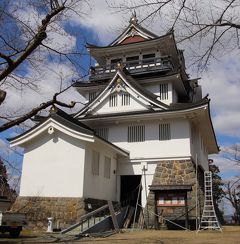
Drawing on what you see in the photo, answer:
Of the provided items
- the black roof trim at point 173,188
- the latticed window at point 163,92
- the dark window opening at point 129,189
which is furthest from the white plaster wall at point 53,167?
the latticed window at point 163,92

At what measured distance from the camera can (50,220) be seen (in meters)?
13.8

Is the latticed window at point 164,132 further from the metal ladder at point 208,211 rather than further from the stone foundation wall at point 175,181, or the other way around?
the metal ladder at point 208,211

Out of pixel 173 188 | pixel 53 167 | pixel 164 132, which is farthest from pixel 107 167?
pixel 173 188

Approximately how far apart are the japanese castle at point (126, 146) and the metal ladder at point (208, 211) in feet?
1.55

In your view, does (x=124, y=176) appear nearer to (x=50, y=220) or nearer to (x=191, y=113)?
(x=191, y=113)

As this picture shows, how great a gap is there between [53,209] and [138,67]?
12199 millimetres

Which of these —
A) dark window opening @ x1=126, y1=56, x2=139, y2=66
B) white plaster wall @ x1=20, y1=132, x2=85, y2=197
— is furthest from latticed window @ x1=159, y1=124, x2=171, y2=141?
dark window opening @ x1=126, y1=56, x2=139, y2=66

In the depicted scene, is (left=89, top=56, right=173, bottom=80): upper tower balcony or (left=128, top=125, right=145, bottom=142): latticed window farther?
(left=89, top=56, right=173, bottom=80): upper tower balcony

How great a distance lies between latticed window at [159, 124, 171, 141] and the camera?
1892cm

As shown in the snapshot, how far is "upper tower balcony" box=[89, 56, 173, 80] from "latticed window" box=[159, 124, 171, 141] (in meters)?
4.89

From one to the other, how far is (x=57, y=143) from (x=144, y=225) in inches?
241

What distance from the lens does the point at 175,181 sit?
18.0 m

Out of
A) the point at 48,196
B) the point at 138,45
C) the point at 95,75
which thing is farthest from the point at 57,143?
the point at 138,45

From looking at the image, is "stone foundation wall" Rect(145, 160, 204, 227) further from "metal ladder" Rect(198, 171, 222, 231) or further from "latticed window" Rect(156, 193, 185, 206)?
"metal ladder" Rect(198, 171, 222, 231)
